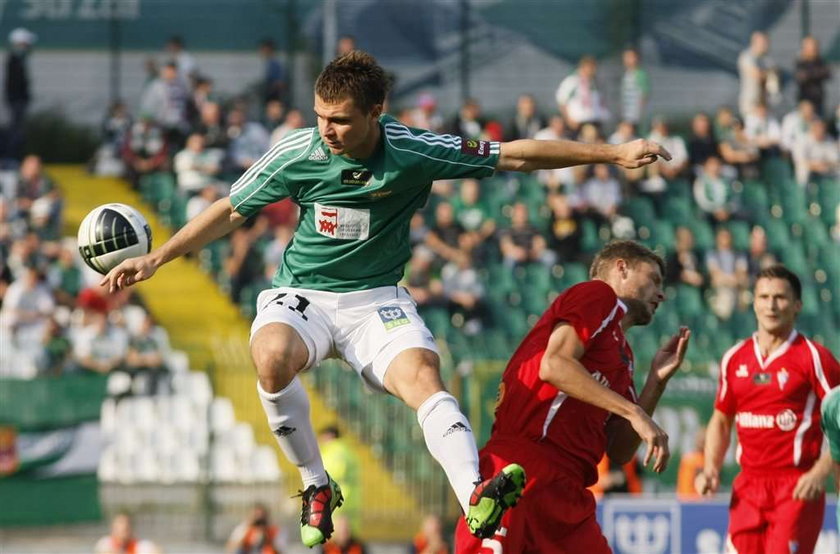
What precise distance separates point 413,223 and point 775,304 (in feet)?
33.5

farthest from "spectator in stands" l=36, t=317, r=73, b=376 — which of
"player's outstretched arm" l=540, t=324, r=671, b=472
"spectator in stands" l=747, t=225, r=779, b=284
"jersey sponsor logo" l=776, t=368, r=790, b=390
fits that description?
"player's outstretched arm" l=540, t=324, r=671, b=472

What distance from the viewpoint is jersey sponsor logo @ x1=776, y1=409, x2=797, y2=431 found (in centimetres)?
896

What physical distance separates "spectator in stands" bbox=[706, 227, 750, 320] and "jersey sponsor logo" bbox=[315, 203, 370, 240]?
11993 millimetres

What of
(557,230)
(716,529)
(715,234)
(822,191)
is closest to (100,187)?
(557,230)

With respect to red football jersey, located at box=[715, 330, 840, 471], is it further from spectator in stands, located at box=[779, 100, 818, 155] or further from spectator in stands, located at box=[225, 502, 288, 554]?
spectator in stands, located at box=[779, 100, 818, 155]

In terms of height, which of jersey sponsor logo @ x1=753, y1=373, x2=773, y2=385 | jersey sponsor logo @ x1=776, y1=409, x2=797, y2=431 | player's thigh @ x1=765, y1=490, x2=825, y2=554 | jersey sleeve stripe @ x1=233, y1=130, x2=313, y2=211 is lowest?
player's thigh @ x1=765, y1=490, x2=825, y2=554

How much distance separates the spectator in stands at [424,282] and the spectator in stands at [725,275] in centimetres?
354

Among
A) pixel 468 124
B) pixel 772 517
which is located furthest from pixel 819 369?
pixel 468 124

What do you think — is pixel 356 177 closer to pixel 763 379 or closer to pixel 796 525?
pixel 763 379

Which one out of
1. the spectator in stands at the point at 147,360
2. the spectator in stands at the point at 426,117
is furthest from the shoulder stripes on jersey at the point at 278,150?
the spectator in stands at the point at 426,117

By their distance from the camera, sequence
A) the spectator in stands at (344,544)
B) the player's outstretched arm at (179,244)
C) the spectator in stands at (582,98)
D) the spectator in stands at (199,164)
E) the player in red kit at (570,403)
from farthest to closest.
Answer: the spectator in stands at (582,98), the spectator in stands at (199,164), the spectator in stands at (344,544), the player's outstretched arm at (179,244), the player in red kit at (570,403)

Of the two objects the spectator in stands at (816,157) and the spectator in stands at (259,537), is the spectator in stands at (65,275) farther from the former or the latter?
the spectator in stands at (816,157)

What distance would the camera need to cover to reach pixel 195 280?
20203mm

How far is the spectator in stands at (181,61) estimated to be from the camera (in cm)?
2145
